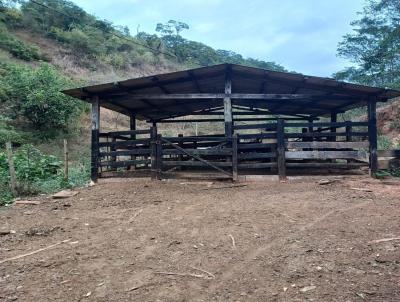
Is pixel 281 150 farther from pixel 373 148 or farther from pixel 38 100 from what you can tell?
pixel 38 100

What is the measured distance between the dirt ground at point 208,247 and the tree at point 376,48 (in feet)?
69.0

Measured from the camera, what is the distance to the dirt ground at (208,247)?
321cm

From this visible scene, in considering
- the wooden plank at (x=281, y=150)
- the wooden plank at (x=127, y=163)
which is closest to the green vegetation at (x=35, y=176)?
the wooden plank at (x=127, y=163)

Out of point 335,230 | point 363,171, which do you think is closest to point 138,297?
point 335,230

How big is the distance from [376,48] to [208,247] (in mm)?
27848

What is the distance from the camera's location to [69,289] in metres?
3.31

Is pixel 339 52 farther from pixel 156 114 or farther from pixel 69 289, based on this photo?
pixel 69 289

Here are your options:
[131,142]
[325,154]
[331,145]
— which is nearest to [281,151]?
[325,154]

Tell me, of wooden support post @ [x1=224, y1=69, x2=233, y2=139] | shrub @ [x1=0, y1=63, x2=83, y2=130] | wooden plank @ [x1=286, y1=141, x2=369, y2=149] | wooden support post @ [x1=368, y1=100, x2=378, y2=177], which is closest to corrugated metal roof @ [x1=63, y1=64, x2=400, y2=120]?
wooden support post @ [x1=224, y1=69, x2=233, y2=139]

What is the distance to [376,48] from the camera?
26781 millimetres

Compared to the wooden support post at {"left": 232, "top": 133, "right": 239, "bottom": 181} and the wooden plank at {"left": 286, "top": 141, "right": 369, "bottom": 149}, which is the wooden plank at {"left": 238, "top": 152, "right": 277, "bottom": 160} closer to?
the wooden support post at {"left": 232, "top": 133, "right": 239, "bottom": 181}

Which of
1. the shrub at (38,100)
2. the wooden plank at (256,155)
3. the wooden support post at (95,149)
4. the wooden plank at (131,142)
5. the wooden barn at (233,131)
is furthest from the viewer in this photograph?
the shrub at (38,100)

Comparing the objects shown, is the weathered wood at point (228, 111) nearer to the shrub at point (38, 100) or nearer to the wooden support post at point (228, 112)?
the wooden support post at point (228, 112)

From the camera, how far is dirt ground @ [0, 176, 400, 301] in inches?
126
